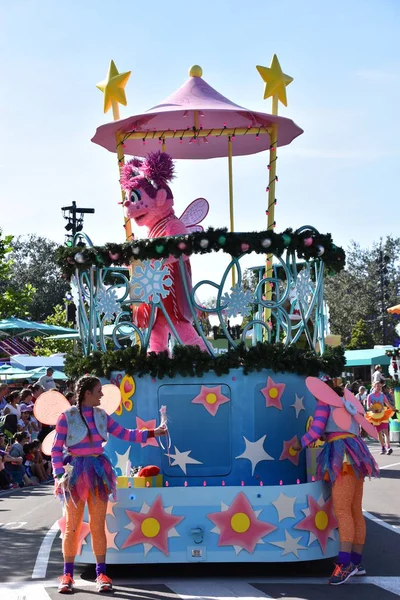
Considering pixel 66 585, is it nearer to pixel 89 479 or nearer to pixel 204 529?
pixel 89 479

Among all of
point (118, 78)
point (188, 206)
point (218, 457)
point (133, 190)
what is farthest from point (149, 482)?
point (118, 78)

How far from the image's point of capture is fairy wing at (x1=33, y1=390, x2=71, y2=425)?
8.09 meters

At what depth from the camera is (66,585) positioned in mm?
7195

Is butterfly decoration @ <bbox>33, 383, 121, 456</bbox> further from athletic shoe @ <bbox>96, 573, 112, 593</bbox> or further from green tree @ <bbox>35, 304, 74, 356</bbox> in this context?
green tree @ <bbox>35, 304, 74, 356</bbox>

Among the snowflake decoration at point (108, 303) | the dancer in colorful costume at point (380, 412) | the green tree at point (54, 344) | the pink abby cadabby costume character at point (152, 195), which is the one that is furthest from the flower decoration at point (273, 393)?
the green tree at point (54, 344)

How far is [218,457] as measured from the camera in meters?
8.77

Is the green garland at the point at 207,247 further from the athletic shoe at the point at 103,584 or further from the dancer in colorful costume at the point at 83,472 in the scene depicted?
the athletic shoe at the point at 103,584

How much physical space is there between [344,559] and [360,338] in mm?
49776

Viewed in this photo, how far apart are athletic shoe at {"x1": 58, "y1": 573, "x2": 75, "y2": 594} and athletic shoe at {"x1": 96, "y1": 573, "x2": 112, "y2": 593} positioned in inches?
8.3

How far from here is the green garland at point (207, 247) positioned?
27.9 ft

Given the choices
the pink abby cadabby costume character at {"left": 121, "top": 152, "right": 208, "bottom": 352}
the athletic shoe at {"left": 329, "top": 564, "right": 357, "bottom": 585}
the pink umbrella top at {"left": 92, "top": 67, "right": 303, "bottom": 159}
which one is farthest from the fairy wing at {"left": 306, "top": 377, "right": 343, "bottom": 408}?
the pink umbrella top at {"left": 92, "top": 67, "right": 303, "bottom": 159}

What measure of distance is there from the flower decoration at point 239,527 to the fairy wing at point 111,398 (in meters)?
1.42

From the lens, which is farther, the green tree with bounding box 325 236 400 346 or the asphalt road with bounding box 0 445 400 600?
the green tree with bounding box 325 236 400 346

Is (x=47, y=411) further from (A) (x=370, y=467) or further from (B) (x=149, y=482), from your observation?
(A) (x=370, y=467)
